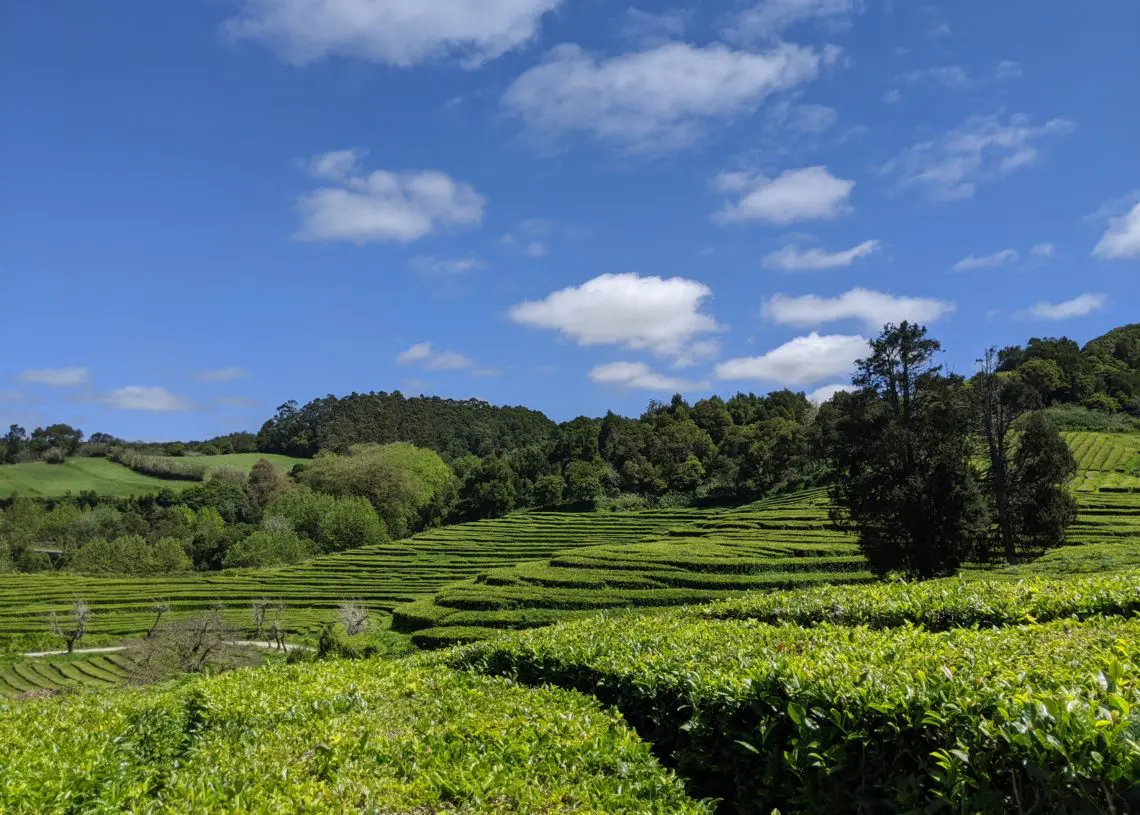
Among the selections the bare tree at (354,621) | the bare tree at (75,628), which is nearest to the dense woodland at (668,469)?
the bare tree at (354,621)

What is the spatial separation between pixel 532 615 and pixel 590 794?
25.4 metres

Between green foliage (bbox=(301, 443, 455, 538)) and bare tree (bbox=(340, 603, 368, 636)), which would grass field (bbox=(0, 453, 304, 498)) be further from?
bare tree (bbox=(340, 603, 368, 636))

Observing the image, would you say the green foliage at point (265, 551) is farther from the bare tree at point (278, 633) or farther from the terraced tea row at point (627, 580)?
the terraced tea row at point (627, 580)

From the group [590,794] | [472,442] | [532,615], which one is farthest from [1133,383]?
[472,442]

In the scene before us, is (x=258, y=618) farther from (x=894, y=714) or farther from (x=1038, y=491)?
(x=894, y=714)

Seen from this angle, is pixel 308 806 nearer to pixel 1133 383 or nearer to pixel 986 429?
pixel 986 429

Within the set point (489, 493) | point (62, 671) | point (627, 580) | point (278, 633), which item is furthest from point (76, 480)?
point (627, 580)

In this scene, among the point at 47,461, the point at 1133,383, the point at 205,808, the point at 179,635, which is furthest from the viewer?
the point at 47,461

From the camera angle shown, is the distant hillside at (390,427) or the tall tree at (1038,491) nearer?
the tall tree at (1038,491)

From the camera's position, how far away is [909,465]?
23953mm

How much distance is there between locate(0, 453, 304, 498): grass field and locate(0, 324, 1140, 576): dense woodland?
13.6 ft

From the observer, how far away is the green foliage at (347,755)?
4.12 metres

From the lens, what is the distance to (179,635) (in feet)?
107

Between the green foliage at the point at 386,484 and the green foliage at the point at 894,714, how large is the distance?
3926 inches
